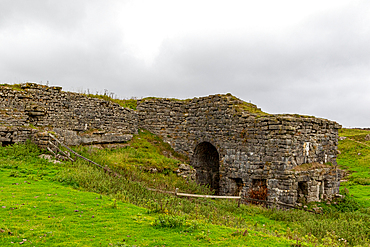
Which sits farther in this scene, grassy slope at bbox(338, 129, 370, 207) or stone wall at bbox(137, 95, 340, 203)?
grassy slope at bbox(338, 129, 370, 207)

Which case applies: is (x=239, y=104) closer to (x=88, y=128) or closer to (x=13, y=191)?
(x=88, y=128)

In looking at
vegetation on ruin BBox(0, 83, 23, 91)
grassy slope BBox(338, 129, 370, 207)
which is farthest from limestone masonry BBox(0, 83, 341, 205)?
grassy slope BBox(338, 129, 370, 207)

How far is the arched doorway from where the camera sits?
18.9 meters

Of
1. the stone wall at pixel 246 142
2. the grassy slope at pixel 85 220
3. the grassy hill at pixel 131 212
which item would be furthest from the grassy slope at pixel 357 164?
the grassy slope at pixel 85 220

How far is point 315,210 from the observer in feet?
45.5

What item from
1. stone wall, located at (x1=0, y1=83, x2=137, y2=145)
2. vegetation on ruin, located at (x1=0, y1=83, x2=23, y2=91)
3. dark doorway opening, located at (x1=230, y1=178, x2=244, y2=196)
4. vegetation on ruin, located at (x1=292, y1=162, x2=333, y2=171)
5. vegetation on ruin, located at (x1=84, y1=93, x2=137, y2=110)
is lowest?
dark doorway opening, located at (x1=230, y1=178, x2=244, y2=196)

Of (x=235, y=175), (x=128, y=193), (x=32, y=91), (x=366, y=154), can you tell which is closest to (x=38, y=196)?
(x=128, y=193)

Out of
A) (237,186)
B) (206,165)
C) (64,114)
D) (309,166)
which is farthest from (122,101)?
(309,166)

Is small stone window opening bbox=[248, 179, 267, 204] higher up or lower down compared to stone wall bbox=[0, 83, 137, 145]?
lower down

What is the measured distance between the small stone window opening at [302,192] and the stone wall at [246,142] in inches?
2.6

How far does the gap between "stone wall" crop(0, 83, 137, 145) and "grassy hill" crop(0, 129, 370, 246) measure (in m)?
1.08

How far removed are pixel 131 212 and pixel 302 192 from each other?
10430 millimetres

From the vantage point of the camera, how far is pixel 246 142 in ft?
50.1

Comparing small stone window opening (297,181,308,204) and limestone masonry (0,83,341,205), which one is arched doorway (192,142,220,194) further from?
small stone window opening (297,181,308,204)
